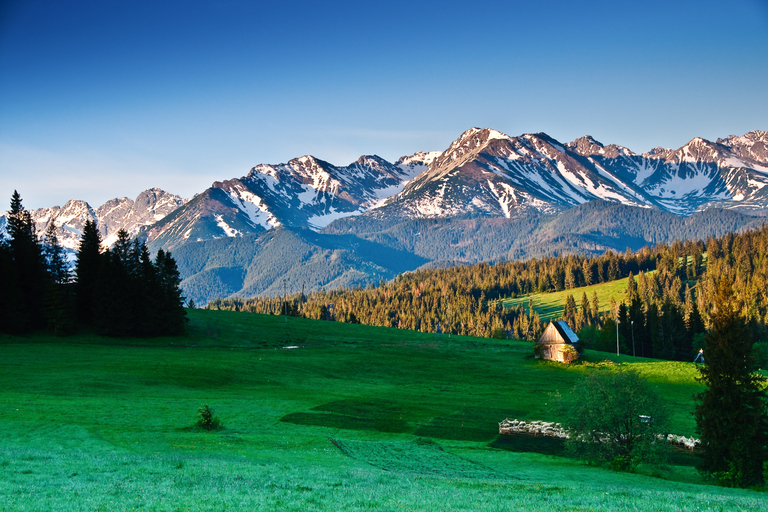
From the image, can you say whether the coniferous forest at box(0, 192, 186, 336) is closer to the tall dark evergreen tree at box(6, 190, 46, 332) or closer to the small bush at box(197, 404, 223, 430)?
the tall dark evergreen tree at box(6, 190, 46, 332)

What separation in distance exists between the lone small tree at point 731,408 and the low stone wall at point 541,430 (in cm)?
1165

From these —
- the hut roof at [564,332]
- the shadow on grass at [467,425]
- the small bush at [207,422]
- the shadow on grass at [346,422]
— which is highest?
the hut roof at [564,332]

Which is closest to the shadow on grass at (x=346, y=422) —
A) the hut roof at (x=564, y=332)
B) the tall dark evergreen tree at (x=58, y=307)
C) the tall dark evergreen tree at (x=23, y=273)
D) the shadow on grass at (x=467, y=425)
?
the shadow on grass at (x=467, y=425)

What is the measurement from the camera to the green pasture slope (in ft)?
76.4

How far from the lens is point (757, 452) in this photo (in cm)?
3794

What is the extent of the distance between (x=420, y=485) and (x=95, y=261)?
90.2m

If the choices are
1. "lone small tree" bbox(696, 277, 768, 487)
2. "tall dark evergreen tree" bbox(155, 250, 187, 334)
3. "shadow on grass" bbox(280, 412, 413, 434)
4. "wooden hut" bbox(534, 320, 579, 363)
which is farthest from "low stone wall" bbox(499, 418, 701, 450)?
"tall dark evergreen tree" bbox(155, 250, 187, 334)

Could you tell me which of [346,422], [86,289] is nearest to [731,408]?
[346,422]

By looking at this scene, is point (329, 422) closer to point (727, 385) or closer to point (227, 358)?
point (727, 385)

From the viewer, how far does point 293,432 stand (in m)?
44.8

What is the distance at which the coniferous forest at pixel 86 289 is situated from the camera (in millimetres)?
88125

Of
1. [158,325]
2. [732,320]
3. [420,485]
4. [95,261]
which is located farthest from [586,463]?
[95,261]

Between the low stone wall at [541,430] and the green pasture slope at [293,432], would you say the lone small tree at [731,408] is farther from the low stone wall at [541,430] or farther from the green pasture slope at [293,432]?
the low stone wall at [541,430]

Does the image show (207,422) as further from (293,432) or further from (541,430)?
(541,430)
